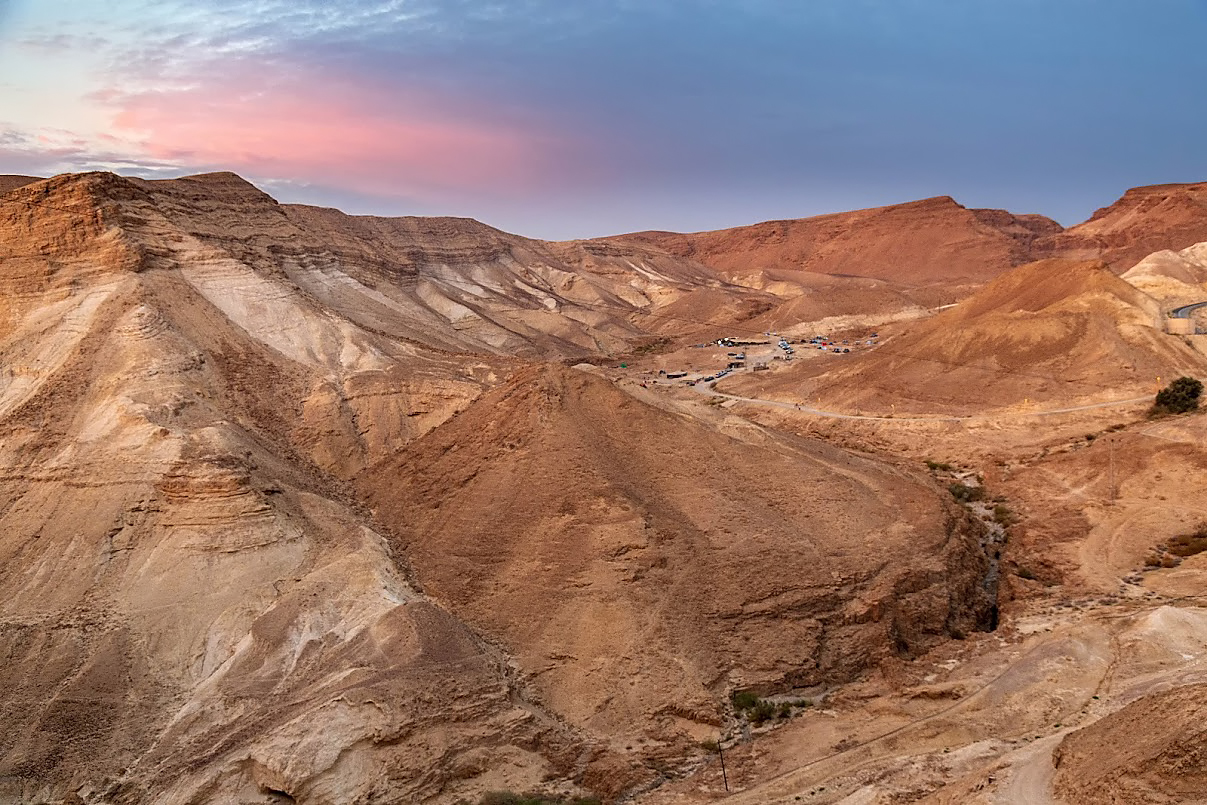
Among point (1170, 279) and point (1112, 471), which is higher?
point (1170, 279)

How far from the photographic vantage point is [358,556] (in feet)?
76.7

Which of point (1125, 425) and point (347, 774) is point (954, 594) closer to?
point (347, 774)

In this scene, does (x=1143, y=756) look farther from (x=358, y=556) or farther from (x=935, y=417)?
(x=935, y=417)

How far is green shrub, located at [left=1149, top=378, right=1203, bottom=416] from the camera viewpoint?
43094 mm

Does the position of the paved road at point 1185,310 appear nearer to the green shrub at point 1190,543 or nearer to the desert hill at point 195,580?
the green shrub at point 1190,543

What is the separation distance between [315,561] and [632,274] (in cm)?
10203

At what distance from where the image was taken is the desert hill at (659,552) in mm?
21344

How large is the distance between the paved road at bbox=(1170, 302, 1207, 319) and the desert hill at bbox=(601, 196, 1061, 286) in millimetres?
71101

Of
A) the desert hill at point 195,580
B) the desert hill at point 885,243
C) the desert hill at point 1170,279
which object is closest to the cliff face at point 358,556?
the desert hill at point 195,580

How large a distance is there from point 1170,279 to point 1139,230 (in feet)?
235

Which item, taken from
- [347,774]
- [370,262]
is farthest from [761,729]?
[370,262]

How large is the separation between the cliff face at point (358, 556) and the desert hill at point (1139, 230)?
101424 millimetres

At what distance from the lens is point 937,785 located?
16.4 metres

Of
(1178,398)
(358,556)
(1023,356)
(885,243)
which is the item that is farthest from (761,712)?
(885,243)
